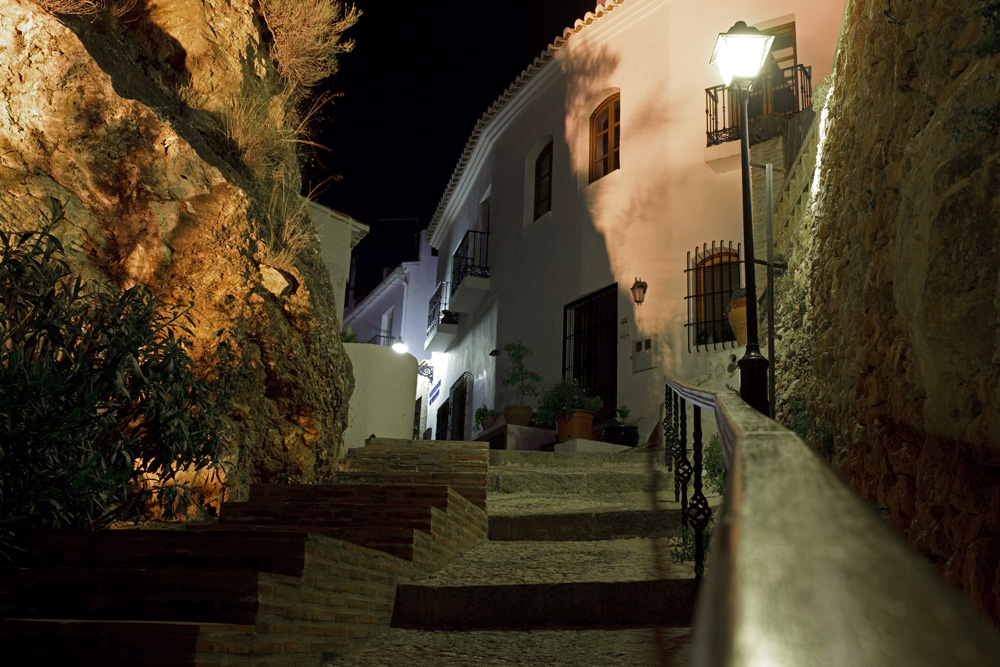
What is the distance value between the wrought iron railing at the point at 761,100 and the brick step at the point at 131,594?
9.43 m

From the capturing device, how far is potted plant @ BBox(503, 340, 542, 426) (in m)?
12.2

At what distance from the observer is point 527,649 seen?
11.1 feet

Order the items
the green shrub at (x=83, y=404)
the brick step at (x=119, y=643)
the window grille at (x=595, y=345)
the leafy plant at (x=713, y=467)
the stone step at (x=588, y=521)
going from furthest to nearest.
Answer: the window grille at (x=595, y=345) → the leafy plant at (x=713, y=467) → the stone step at (x=588, y=521) → the green shrub at (x=83, y=404) → the brick step at (x=119, y=643)

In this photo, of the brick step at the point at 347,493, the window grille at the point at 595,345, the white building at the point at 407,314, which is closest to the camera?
the brick step at the point at 347,493

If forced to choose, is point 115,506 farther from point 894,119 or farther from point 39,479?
point 894,119

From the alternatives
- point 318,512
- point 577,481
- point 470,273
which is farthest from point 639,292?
point 318,512

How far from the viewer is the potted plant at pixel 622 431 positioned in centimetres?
1075

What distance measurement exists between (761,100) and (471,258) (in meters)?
6.90

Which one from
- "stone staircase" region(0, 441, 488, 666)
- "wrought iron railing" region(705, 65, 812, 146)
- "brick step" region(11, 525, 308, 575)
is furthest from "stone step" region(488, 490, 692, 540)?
"wrought iron railing" region(705, 65, 812, 146)

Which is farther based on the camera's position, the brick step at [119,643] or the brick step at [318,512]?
the brick step at [318,512]

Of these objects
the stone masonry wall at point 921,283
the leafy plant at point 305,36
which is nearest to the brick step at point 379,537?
the stone masonry wall at point 921,283

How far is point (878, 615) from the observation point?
1.85 ft

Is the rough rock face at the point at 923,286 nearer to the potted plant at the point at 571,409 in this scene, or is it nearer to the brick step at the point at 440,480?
the brick step at the point at 440,480

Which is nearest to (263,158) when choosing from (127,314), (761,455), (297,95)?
(297,95)
